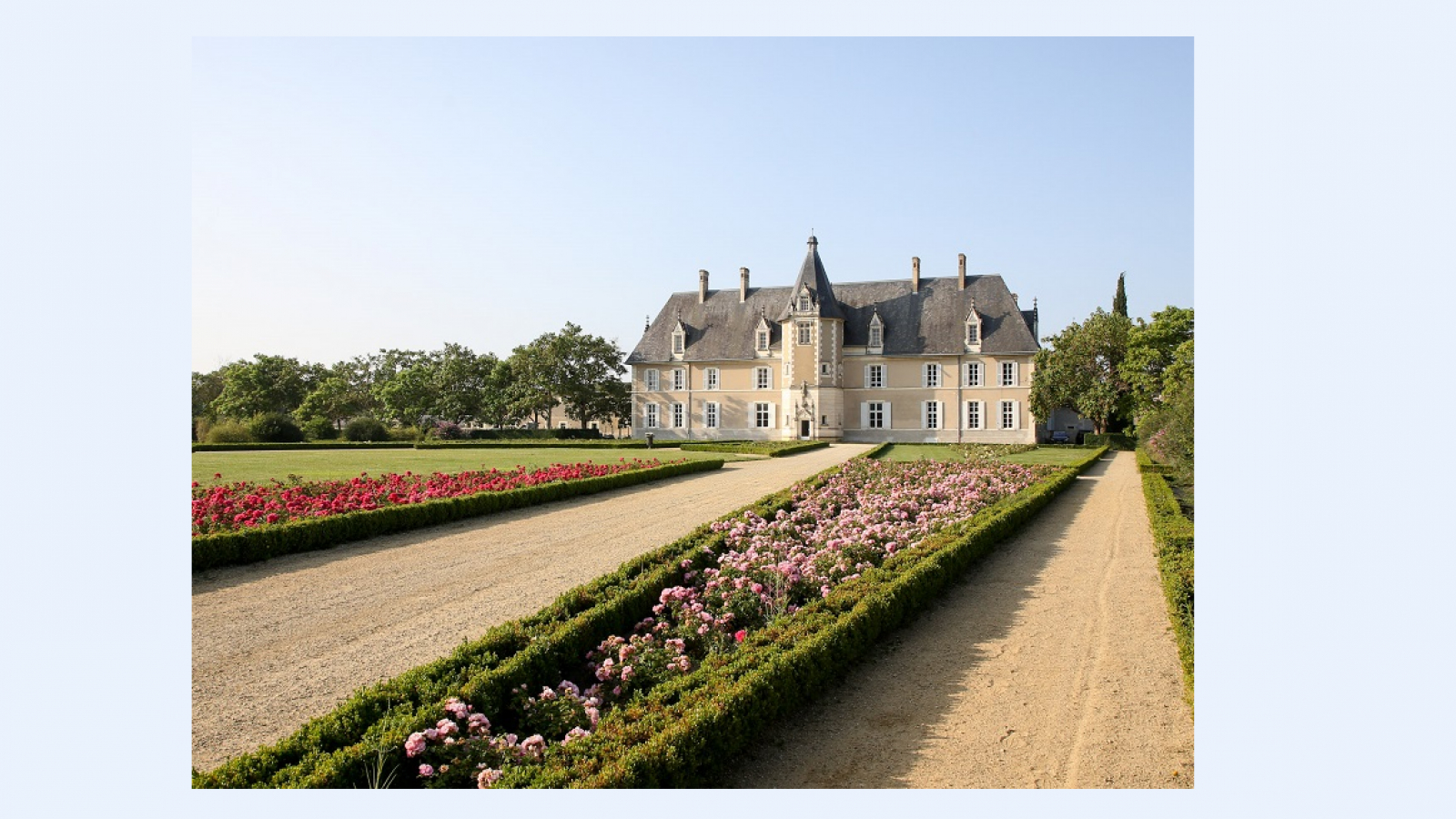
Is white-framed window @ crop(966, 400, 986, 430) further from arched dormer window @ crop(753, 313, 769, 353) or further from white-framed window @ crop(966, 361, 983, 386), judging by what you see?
arched dormer window @ crop(753, 313, 769, 353)

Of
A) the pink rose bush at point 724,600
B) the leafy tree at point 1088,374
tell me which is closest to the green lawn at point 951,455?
the leafy tree at point 1088,374

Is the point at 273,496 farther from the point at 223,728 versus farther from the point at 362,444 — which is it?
the point at 362,444

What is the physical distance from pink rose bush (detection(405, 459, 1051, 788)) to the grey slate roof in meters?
28.4

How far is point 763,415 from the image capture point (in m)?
44.5

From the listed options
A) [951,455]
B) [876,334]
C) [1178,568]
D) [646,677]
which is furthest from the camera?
[876,334]

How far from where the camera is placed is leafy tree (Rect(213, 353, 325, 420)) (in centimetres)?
4259

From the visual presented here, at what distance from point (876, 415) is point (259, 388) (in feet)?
104

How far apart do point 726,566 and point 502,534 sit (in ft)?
15.4

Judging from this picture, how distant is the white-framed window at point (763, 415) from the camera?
4422 cm

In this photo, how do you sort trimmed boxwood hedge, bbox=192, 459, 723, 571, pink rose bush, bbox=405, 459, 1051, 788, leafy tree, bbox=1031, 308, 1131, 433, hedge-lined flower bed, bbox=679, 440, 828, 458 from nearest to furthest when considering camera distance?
pink rose bush, bbox=405, 459, 1051, 788 < trimmed boxwood hedge, bbox=192, 459, 723, 571 < hedge-lined flower bed, bbox=679, 440, 828, 458 < leafy tree, bbox=1031, 308, 1131, 433

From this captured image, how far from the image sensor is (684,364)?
45.8 m

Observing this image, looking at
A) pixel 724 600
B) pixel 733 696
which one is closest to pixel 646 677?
pixel 733 696

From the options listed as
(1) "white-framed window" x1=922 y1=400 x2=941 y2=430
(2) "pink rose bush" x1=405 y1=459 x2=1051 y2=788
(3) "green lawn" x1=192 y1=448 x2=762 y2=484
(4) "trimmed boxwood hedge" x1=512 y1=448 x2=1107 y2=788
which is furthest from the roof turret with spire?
(4) "trimmed boxwood hedge" x1=512 y1=448 x2=1107 y2=788

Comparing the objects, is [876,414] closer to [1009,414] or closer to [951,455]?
[1009,414]
